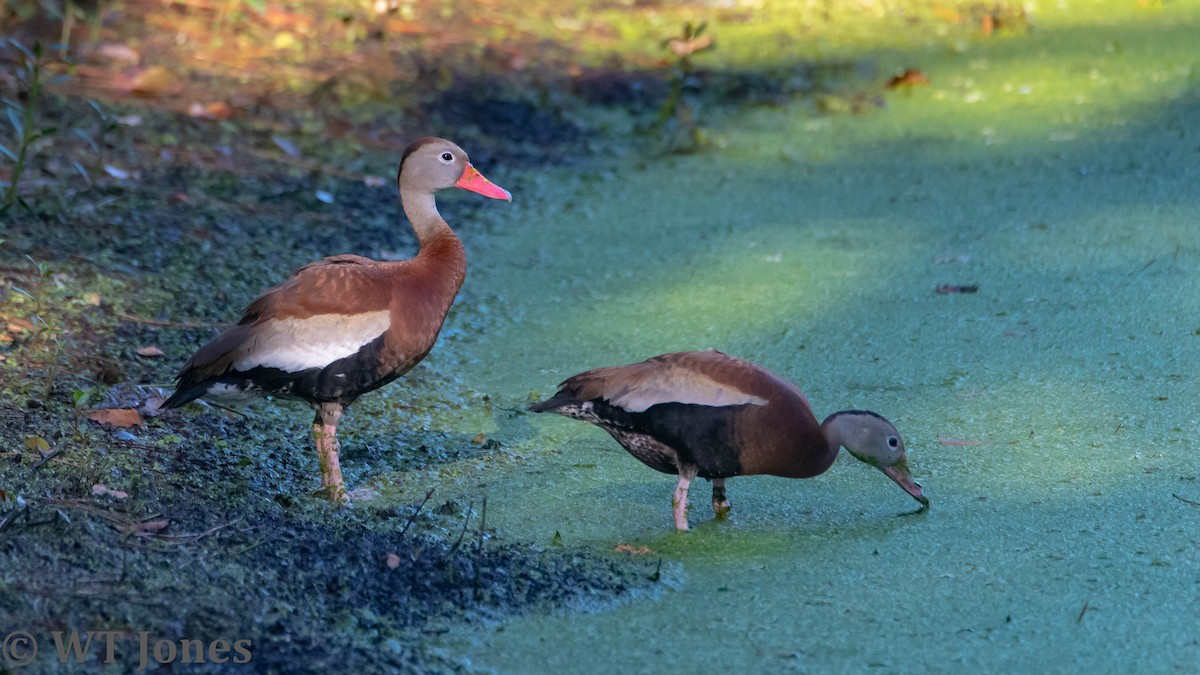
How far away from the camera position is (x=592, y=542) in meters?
3.00

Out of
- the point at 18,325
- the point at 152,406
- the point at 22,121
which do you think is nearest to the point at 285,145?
the point at 22,121

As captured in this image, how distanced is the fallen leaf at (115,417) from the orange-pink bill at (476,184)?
3.36ft

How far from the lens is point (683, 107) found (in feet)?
19.2

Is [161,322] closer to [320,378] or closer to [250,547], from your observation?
[320,378]

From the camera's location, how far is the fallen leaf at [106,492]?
2834 millimetres

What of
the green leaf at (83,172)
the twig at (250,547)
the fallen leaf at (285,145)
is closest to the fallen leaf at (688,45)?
the fallen leaf at (285,145)

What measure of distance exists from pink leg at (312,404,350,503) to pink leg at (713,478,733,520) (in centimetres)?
85

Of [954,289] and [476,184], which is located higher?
[476,184]

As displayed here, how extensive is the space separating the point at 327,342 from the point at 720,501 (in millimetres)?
977

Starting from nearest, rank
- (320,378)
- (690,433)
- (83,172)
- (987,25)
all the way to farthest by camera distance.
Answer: (690,433) < (320,378) < (83,172) < (987,25)

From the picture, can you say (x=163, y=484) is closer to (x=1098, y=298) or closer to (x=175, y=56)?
(x=1098, y=298)

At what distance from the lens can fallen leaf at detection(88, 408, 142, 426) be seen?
Result: 323 centimetres

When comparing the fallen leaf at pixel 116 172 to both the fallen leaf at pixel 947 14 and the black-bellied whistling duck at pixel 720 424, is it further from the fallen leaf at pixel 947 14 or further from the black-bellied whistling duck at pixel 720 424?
the fallen leaf at pixel 947 14

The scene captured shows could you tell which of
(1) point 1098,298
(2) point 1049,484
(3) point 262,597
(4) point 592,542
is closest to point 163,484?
(3) point 262,597
